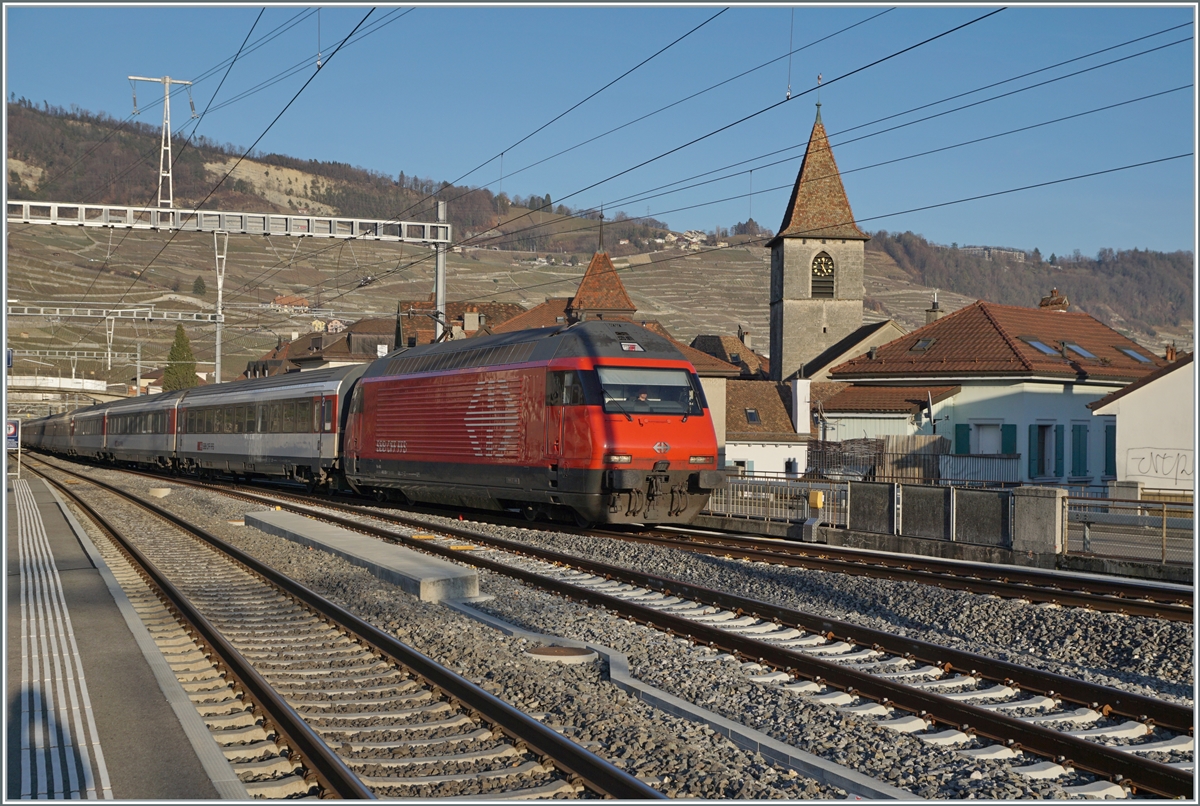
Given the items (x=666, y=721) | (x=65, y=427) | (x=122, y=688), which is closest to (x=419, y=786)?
(x=666, y=721)

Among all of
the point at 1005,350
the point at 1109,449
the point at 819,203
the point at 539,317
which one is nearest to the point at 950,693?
the point at 1109,449

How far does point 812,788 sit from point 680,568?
375 inches

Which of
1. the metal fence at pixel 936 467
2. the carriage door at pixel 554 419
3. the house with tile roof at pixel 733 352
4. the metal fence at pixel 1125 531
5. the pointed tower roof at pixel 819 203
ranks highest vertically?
the pointed tower roof at pixel 819 203

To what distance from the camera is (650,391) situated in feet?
65.1

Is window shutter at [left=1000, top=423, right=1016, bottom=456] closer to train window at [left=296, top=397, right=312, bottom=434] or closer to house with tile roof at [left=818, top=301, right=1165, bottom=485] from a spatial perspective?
house with tile roof at [left=818, top=301, right=1165, bottom=485]

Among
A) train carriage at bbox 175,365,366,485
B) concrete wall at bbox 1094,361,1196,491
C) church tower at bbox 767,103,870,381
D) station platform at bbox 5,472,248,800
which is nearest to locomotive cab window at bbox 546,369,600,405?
station platform at bbox 5,472,248,800

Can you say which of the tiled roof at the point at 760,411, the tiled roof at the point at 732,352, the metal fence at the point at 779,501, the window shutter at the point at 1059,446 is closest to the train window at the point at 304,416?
the metal fence at the point at 779,501

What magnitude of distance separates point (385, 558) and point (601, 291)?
61.5m

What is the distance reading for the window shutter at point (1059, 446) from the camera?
4412cm

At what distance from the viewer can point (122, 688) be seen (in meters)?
8.48

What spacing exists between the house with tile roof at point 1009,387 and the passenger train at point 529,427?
21903 mm

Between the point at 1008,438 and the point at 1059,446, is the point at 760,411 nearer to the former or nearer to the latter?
the point at 1008,438

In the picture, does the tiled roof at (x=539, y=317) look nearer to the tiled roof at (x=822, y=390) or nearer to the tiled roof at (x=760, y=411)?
the tiled roof at (x=760, y=411)

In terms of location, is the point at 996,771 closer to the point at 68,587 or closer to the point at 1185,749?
the point at 1185,749
